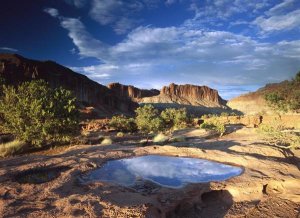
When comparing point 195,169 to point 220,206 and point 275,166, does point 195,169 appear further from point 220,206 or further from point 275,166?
point 275,166

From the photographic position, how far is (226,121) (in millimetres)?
43656

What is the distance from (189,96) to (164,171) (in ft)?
462

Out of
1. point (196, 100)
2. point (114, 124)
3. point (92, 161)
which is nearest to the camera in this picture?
point (92, 161)

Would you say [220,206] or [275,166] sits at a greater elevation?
[275,166]

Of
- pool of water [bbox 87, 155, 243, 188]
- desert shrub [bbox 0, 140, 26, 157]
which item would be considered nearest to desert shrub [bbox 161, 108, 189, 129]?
desert shrub [bbox 0, 140, 26, 157]

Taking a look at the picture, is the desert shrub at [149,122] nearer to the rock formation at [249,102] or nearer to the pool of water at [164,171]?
the pool of water at [164,171]

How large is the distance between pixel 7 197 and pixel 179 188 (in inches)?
161

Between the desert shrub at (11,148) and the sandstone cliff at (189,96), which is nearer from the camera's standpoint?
the desert shrub at (11,148)

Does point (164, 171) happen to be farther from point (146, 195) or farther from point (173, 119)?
point (173, 119)

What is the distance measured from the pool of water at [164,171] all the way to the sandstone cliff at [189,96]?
387 feet

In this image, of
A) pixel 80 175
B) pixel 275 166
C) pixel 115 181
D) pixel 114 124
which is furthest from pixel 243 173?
pixel 114 124

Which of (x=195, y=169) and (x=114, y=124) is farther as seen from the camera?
(x=114, y=124)

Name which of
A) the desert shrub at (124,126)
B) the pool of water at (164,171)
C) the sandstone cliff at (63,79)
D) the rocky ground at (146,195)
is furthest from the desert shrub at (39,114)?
the sandstone cliff at (63,79)

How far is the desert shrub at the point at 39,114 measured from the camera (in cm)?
1741
